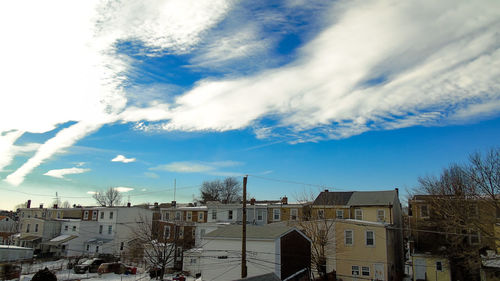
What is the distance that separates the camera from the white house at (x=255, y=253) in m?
28.1

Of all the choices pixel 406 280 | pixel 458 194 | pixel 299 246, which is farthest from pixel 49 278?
pixel 458 194

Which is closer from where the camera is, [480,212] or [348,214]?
[480,212]

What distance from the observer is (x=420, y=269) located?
41.4m

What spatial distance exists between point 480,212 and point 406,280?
1473cm

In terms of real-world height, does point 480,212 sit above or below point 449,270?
above

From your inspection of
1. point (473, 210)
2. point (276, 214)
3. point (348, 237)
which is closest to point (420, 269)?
point (473, 210)

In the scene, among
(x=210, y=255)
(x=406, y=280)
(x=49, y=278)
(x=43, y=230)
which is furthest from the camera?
(x=43, y=230)

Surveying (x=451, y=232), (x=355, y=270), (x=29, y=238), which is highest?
(x=451, y=232)

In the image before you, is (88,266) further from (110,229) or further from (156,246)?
(110,229)

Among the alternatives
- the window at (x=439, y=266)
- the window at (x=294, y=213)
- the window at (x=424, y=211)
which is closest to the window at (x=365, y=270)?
the window at (x=439, y=266)

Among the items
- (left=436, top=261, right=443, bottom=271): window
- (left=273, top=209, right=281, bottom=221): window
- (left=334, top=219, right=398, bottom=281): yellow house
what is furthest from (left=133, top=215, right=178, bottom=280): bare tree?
Answer: (left=436, top=261, right=443, bottom=271): window

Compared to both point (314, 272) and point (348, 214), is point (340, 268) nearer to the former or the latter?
point (314, 272)

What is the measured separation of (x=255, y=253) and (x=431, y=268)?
974 inches

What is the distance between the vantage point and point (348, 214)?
50750mm
